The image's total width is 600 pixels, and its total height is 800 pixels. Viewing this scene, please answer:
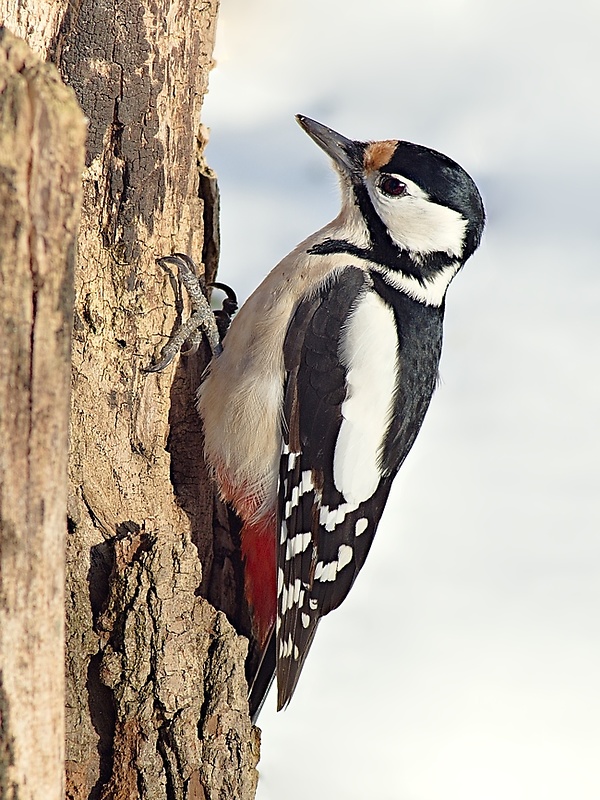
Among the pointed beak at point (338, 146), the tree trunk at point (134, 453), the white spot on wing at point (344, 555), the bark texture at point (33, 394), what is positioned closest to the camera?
the bark texture at point (33, 394)

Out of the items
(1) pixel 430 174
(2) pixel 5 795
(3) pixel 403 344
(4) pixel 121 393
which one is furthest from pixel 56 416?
(1) pixel 430 174

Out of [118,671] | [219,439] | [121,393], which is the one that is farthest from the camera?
[219,439]

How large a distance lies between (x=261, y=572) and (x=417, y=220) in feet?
2.98

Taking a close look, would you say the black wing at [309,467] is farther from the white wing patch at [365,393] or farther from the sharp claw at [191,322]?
the sharp claw at [191,322]

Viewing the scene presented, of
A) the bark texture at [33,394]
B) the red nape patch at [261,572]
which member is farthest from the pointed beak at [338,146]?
the bark texture at [33,394]

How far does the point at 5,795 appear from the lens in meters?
1.11

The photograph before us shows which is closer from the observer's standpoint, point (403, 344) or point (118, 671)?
point (118, 671)

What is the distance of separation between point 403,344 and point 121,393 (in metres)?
0.66

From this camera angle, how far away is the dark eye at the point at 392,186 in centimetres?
214

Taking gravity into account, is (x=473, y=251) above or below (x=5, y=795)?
above

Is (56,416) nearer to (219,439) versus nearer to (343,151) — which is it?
(219,439)

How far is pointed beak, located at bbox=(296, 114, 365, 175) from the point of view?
2221 millimetres

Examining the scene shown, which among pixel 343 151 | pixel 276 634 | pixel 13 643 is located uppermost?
pixel 343 151

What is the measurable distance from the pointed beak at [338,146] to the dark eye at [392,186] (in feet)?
0.30
